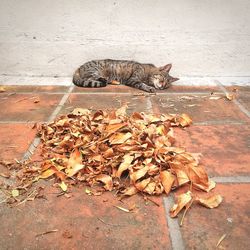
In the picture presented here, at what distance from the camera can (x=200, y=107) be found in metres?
2.41

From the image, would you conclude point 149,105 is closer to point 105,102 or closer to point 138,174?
point 105,102

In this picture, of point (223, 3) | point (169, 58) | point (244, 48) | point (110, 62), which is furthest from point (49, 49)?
point (244, 48)

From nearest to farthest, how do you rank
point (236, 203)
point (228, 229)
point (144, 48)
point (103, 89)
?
point (228, 229) < point (236, 203) < point (103, 89) < point (144, 48)

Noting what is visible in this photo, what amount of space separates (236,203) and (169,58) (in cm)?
215

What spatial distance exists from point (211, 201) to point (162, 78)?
185cm

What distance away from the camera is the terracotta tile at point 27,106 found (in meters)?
2.18

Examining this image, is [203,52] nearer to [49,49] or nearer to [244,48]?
[244,48]

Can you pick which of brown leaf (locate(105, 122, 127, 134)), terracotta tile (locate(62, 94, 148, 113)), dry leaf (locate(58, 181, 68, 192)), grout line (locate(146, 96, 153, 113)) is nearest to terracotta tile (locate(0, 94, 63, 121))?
terracotta tile (locate(62, 94, 148, 113))

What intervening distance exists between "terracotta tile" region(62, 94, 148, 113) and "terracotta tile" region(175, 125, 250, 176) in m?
0.58

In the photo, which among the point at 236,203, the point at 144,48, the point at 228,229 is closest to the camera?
the point at 228,229

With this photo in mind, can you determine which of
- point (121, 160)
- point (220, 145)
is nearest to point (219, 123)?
point (220, 145)

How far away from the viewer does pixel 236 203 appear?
1255mm

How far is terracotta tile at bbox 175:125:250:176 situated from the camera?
1.52 meters

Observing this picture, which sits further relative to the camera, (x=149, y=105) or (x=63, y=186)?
(x=149, y=105)
